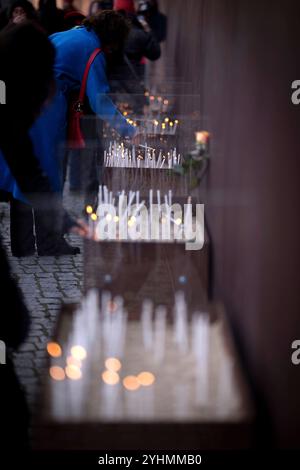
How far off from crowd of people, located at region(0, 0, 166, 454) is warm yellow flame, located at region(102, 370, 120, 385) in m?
0.36

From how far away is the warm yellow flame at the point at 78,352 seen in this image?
12.0ft

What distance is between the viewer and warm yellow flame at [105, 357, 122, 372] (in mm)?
3575

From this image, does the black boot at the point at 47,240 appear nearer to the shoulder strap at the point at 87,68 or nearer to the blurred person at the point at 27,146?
the blurred person at the point at 27,146

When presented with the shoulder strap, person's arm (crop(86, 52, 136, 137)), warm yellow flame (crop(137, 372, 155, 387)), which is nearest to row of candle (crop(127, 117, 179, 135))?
person's arm (crop(86, 52, 136, 137))

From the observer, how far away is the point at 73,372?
356cm

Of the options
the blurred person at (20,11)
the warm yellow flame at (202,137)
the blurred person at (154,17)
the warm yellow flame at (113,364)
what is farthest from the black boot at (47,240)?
the blurred person at (154,17)

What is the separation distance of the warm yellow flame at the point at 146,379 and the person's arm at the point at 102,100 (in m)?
3.34

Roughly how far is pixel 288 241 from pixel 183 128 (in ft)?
12.1

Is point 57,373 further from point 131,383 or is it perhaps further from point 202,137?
point 202,137

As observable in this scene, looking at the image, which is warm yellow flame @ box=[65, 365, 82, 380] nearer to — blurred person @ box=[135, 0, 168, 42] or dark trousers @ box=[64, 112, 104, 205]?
dark trousers @ box=[64, 112, 104, 205]

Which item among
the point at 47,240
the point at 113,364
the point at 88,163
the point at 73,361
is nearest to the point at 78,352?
the point at 73,361

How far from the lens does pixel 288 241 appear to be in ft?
10.8

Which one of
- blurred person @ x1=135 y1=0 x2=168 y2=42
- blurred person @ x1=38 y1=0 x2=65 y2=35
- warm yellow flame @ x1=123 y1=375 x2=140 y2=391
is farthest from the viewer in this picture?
blurred person @ x1=135 y1=0 x2=168 y2=42

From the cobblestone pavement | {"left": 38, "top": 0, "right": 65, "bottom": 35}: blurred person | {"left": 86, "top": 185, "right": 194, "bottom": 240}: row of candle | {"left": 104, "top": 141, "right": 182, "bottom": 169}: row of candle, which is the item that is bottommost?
the cobblestone pavement
